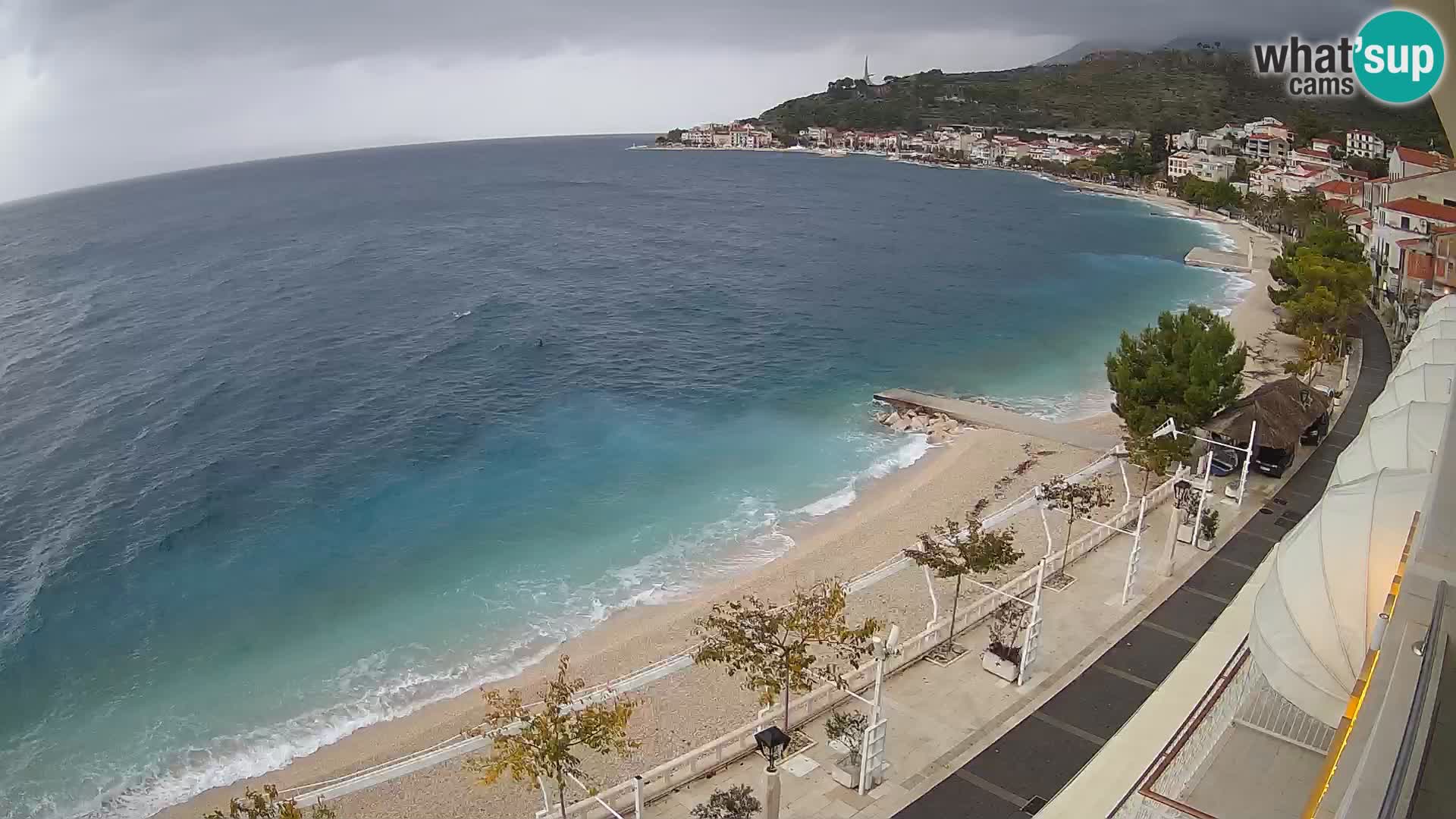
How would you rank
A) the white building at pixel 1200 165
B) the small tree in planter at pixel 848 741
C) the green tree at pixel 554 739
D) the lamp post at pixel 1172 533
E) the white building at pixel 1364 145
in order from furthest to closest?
the white building at pixel 1200 165, the white building at pixel 1364 145, the lamp post at pixel 1172 533, the small tree in planter at pixel 848 741, the green tree at pixel 554 739

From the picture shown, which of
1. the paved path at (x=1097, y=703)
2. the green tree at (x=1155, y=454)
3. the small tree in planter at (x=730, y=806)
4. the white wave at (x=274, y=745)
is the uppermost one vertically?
the green tree at (x=1155, y=454)

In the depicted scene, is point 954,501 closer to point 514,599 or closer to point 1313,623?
point 514,599

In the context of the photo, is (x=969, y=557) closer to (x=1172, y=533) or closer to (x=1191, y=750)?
(x=1172, y=533)

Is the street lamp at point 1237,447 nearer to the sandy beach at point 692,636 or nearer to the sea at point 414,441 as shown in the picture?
the sandy beach at point 692,636

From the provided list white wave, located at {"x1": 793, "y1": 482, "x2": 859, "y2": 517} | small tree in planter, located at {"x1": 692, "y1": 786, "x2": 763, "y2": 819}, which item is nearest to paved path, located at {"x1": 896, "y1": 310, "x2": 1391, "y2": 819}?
small tree in planter, located at {"x1": 692, "y1": 786, "x2": 763, "y2": 819}

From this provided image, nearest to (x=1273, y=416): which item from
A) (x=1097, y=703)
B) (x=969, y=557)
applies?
(x=969, y=557)

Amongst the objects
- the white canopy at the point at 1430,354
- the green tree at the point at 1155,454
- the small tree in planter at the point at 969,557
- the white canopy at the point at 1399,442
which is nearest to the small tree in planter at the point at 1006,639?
the small tree in planter at the point at 969,557

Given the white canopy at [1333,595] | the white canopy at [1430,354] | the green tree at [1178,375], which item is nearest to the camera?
the white canopy at [1333,595]

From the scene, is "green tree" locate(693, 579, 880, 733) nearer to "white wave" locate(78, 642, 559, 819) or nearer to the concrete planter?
the concrete planter
